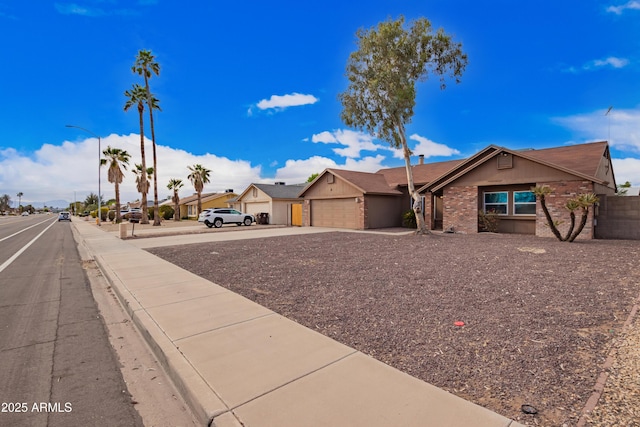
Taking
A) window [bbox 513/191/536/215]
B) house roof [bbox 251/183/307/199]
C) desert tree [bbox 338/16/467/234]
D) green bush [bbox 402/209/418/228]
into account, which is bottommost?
green bush [bbox 402/209/418/228]

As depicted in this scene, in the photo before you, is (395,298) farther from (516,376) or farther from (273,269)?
(273,269)

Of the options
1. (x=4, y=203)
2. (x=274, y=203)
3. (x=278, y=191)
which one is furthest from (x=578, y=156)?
(x=4, y=203)

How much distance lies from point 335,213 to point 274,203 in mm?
8927

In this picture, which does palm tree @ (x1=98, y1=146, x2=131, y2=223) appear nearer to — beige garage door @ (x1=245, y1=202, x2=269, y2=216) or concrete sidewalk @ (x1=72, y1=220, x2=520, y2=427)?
beige garage door @ (x1=245, y1=202, x2=269, y2=216)

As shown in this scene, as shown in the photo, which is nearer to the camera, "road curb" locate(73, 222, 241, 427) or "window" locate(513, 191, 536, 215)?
"road curb" locate(73, 222, 241, 427)

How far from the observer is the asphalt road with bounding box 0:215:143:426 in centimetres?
296

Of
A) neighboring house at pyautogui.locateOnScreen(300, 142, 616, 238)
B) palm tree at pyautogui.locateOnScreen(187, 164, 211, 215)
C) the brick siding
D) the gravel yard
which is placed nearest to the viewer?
the gravel yard

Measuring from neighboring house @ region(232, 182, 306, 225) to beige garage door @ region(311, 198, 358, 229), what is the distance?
3.23 metres

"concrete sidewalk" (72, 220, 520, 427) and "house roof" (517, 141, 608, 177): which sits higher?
"house roof" (517, 141, 608, 177)

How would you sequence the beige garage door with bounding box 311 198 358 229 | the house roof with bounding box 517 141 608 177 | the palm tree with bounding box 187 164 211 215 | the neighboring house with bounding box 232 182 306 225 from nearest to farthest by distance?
1. the house roof with bounding box 517 141 608 177
2. the beige garage door with bounding box 311 198 358 229
3. the neighboring house with bounding box 232 182 306 225
4. the palm tree with bounding box 187 164 211 215

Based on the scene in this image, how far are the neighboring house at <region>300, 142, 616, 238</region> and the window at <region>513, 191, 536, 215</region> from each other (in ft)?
0.15

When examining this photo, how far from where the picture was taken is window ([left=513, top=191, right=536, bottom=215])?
55.2ft

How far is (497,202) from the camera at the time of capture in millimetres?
18188

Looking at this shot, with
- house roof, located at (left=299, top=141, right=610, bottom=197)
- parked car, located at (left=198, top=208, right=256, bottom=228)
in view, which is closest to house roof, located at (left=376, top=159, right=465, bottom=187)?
house roof, located at (left=299, top=141, right=610, bottom=197)
